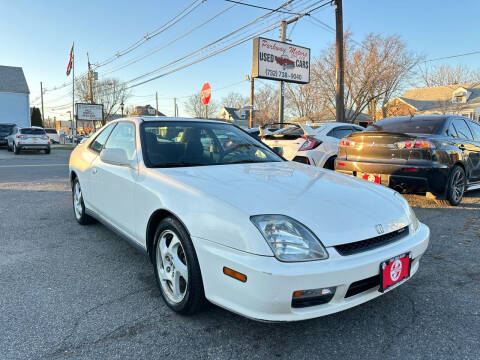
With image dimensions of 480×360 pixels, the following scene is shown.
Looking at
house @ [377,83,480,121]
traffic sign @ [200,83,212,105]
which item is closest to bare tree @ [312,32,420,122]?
house @ [377,83,480,121]

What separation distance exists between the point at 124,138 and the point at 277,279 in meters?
2.29

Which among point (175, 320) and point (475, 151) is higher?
point (475, 151)

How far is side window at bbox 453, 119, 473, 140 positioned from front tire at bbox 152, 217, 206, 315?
5.39 m

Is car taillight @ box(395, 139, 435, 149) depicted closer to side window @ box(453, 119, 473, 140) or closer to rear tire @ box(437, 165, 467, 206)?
rear tire @ box(437, 165, 467, 206)

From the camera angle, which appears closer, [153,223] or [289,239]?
[289,239]

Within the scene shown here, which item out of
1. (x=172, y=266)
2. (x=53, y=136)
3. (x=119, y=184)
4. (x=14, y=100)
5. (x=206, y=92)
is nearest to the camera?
(x=172, y=266)

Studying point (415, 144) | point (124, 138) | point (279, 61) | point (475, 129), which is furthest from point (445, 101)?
point (124, 138)

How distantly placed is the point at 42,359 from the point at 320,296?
1.54 m

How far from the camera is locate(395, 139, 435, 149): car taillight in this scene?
5.03 meters

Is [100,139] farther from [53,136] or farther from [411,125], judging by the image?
[53,136]

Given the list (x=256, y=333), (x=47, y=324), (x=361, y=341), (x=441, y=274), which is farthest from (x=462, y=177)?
(x=47, y=324)

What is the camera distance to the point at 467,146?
18.7ft

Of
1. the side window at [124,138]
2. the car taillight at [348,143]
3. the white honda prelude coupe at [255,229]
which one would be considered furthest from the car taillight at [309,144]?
the side window at [124,138]

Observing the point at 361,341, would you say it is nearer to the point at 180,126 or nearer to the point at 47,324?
the point at 47,324
